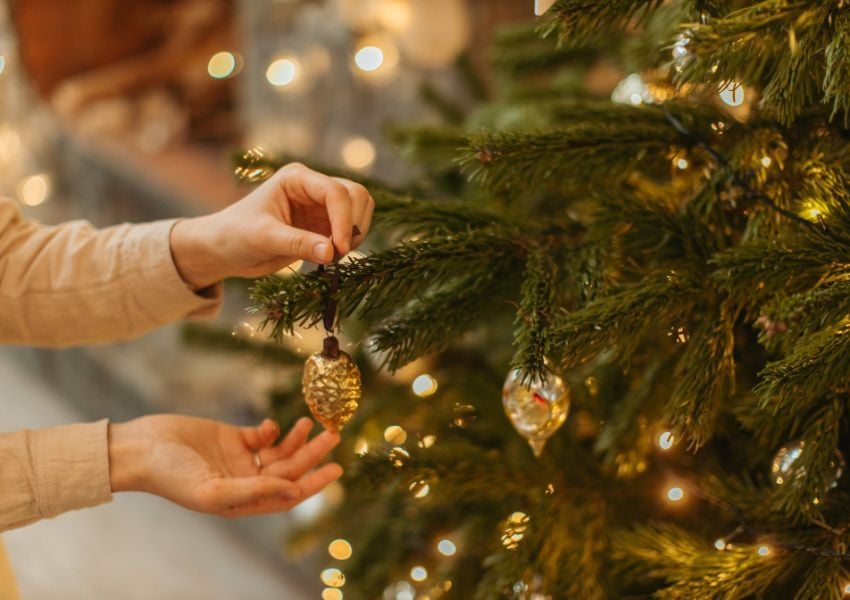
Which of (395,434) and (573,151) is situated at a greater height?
(573,151)

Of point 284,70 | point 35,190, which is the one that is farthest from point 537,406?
point 35,190

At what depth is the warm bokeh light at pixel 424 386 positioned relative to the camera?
970 mm

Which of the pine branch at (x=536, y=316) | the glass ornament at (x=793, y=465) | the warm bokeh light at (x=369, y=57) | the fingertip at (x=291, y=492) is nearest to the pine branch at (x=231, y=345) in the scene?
the fingertip at (x=291, y=492)

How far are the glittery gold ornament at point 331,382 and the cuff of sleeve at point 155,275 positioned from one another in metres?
0.16

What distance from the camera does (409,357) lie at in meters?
0.63

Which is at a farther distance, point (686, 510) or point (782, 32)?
point (686, 510)

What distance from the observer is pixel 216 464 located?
70 centimetres

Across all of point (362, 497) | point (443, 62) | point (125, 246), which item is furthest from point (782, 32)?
point (443, 62)

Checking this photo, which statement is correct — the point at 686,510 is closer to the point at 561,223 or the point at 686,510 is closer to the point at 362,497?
the point at 561,223

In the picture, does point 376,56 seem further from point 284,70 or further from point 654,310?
point 654,310

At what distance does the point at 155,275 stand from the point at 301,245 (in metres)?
0.18

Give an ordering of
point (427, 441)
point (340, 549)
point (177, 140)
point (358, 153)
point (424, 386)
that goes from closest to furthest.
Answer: point (427, 441), point (424, 386), point (340, 549), point (358, 153), point (177, 140)

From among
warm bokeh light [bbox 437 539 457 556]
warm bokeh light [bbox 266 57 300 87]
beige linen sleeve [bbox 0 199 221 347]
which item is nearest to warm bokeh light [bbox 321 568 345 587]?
warm bokeh light [bbox 437 539 457 556]

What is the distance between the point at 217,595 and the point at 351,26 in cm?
133
